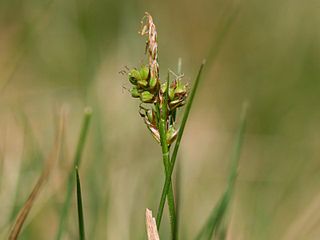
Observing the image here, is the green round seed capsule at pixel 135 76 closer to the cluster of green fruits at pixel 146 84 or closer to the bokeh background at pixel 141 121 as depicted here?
the cluster of green fruits at pixel 146 84

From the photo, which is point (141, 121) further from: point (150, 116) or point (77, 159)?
point (150, 116)

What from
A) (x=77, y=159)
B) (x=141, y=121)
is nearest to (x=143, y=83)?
(x=77, y=159)

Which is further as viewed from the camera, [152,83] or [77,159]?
[77,159]

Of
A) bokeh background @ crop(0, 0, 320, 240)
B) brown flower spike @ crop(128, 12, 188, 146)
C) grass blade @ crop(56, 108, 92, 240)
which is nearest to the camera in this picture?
brown flower spike @ crop(128, 12, 188, 146)

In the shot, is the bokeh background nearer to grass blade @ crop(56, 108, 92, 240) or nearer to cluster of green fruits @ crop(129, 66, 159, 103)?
grass blade @ crop(56, 108, 92, 240)

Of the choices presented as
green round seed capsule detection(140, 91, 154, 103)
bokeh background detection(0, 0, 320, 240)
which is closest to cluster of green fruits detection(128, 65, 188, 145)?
green round seed capsule detection(140, 91, 154, 103)

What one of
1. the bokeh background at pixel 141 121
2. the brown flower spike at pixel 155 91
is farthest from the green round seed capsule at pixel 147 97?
the bokeh background at pixel 141 121

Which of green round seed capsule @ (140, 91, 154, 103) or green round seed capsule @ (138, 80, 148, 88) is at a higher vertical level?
green round seed capsule @ (138, 80, 148, 88)

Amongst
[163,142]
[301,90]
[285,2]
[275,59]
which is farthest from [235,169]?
[285,2]
